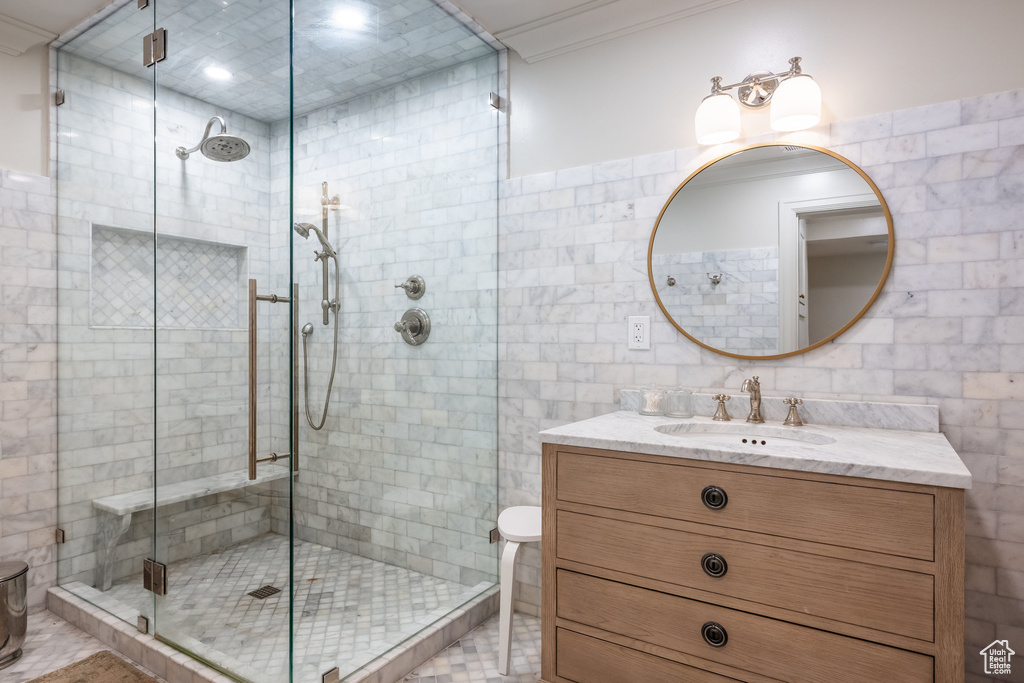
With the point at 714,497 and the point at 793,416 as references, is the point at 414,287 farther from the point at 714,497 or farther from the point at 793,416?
the point at 793,416

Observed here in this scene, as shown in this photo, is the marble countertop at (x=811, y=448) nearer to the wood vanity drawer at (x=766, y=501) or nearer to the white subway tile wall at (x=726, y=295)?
the wood vanity drawer at (x=766, y=501)

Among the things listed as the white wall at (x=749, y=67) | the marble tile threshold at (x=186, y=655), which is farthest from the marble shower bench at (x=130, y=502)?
the white wall at (x=749, y=67)

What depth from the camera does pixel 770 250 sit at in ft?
6.63

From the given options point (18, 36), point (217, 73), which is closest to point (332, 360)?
point (217, 73)

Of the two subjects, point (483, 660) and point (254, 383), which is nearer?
point (254, 383)

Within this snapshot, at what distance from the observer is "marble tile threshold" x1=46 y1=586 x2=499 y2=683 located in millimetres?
1868

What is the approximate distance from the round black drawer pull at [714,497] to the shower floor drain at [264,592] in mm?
1255

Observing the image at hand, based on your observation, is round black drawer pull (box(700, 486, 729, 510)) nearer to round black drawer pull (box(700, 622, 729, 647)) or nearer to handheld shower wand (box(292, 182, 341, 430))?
round black drawer pull (box(700, 622, 729, 647))

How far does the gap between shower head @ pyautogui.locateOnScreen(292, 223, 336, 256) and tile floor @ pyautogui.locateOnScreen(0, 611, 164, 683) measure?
63.8 inches

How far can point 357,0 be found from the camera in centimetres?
190

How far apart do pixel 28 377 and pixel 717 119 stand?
10.1 ft

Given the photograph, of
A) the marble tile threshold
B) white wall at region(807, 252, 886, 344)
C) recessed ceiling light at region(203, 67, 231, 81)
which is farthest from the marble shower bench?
white wall at region(807, 252, 886, 344)

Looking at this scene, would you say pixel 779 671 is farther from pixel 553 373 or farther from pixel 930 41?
pixel 930 41

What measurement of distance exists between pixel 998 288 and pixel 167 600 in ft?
9.68
